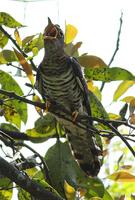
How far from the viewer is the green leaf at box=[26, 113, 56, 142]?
2037 mm

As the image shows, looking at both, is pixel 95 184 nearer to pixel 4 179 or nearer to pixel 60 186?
pixel 60 186

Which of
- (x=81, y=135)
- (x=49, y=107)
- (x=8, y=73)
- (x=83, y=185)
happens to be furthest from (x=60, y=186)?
(x=81, y=135)

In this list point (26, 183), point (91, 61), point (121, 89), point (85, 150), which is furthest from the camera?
point (85, 150)

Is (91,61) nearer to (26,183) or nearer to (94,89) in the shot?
(94,89)

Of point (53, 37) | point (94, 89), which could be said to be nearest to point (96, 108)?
point (94, 89)

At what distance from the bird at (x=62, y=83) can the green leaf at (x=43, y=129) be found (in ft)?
1.30

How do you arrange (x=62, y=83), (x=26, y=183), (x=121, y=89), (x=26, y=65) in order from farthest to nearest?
1. (x=62, y=83)
2. (x=121, y=89)
3. (x=26, y=65)
4. (x=26, y=183)

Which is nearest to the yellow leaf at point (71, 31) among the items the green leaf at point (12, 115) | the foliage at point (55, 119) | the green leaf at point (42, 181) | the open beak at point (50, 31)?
the foliage at point (55, 119)

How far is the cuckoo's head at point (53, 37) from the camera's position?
2698 millimetres

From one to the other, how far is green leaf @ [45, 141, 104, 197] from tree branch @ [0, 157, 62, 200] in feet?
0.64

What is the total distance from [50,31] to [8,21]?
951 mm

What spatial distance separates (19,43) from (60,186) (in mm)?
582

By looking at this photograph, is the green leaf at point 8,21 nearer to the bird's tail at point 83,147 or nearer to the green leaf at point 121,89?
the green leaf at point 121,89

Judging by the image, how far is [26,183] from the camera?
1678 millimetres
